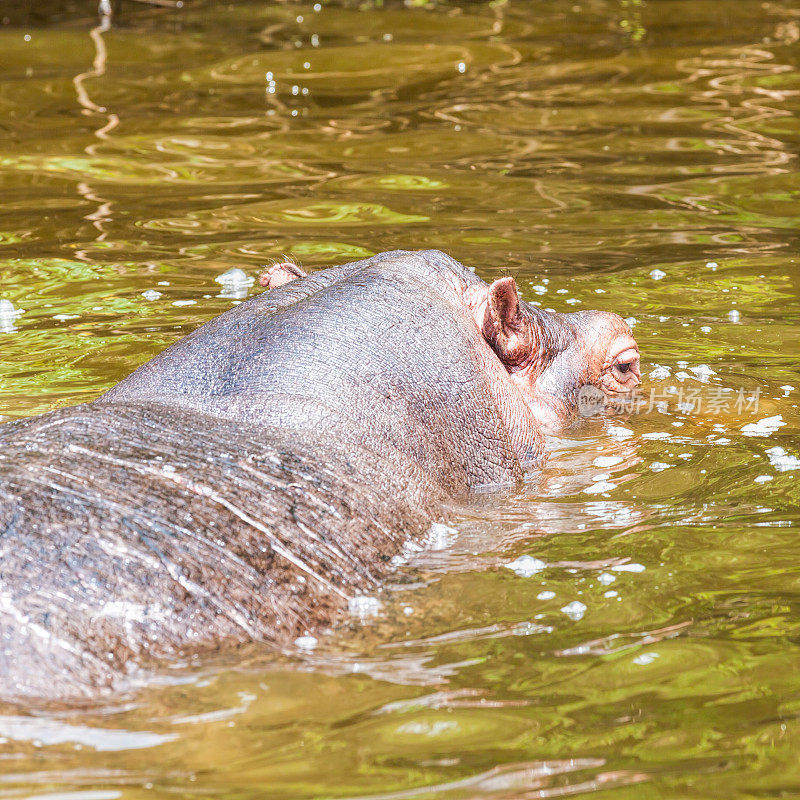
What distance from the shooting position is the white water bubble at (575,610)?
404 cm

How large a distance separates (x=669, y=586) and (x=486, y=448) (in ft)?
3.63

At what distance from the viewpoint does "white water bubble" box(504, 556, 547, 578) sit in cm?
439

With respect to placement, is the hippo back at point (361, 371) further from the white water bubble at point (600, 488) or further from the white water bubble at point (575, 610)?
the white water bubble at point (575, 610)

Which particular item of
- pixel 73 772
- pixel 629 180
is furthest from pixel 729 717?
pixel 629 180

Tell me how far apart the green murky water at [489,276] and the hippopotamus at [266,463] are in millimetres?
142

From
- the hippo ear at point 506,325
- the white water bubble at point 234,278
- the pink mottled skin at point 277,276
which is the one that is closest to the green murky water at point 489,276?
the white water bubble at point 234,278

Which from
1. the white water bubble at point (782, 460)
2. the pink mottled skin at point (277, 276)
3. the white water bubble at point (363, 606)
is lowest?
the white water bubble at point (782, 460)

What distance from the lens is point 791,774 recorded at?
305 cm

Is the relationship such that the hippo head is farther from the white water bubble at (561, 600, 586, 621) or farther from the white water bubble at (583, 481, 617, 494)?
the white water bubble at (561, 600, 586, 621)

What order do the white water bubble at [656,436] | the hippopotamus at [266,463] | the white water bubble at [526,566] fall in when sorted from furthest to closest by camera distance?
the white water bubble at [656,436] < the white water bubble at [526,566] < the hippopotamus at [266,463]

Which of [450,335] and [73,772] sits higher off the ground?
[450,335]

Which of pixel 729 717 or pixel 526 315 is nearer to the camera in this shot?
pixel 729 717

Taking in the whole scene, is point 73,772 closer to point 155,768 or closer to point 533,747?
point 155,768

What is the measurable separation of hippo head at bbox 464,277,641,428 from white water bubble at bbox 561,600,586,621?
149cm
